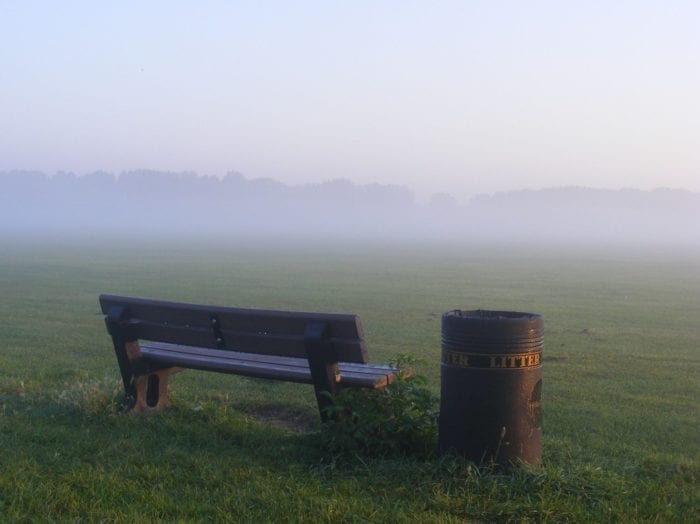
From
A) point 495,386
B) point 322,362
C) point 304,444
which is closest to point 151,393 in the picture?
point 304,444

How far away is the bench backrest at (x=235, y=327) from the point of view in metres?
5.27

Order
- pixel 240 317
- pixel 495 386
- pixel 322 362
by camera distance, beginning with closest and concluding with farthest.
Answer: pixel 495 386
pixel 322 362
pixel 240 317

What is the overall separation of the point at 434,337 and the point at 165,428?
8.48 meters

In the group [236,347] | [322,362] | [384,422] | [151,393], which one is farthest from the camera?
[151,393]

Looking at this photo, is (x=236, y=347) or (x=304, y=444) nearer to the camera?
(x=304, y=444)

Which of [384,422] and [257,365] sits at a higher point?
[257,365]

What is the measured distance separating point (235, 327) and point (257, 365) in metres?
0.33

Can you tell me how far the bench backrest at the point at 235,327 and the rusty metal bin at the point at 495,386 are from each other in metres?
0.68

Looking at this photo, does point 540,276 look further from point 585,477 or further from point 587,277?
point 585,477

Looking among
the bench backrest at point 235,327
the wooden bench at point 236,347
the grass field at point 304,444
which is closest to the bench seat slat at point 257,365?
the wooden bench at point 236,347

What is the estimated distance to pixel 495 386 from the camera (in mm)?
4695

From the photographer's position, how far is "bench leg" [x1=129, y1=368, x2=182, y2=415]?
6.41 metres

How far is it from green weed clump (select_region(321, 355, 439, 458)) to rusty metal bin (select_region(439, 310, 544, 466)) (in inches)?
16.1

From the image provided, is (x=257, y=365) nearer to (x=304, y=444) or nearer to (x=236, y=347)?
(x=236, y=347)
